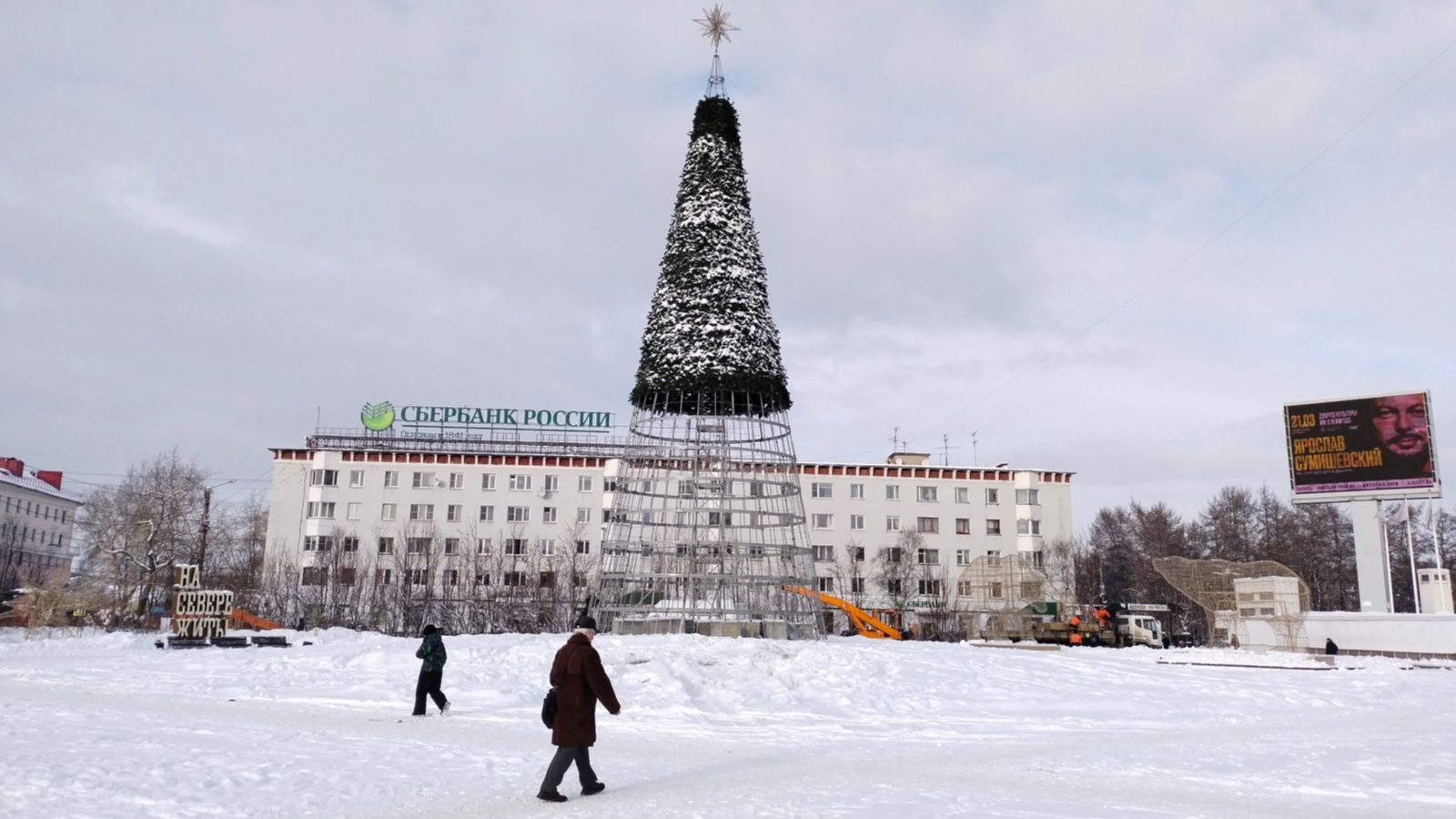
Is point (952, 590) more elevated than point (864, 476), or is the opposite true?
point (864, 476)

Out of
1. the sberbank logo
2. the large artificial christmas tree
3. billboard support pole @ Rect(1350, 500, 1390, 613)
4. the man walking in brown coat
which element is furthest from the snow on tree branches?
the sberbank logo

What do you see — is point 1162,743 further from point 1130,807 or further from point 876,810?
point 876,810

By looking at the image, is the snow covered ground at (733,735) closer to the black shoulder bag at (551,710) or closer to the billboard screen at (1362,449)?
the black shoulder bag at (551,710)

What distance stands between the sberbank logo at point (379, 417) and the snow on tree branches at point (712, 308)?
5820 cm

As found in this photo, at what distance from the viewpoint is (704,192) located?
1048 inches

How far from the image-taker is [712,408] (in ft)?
87.5

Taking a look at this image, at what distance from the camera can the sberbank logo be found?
79375 millimetres

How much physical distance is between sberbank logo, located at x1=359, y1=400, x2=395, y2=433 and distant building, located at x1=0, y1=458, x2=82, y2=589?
34.5 m

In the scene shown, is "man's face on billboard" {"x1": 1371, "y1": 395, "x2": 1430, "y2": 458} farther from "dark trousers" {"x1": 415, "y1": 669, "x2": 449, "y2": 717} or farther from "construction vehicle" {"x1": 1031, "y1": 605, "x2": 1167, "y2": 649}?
"dark trousers" {"x1": 415, "y1": 669, "x2": 449, "y2": 717}

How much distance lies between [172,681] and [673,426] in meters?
13.3

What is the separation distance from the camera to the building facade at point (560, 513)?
239 ft

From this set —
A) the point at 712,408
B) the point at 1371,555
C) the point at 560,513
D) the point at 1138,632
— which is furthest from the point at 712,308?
the point at 560,513

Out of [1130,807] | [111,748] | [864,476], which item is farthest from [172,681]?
[864,476]

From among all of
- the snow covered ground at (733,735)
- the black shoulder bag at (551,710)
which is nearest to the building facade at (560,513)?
the snow covered ground at (733,735)
